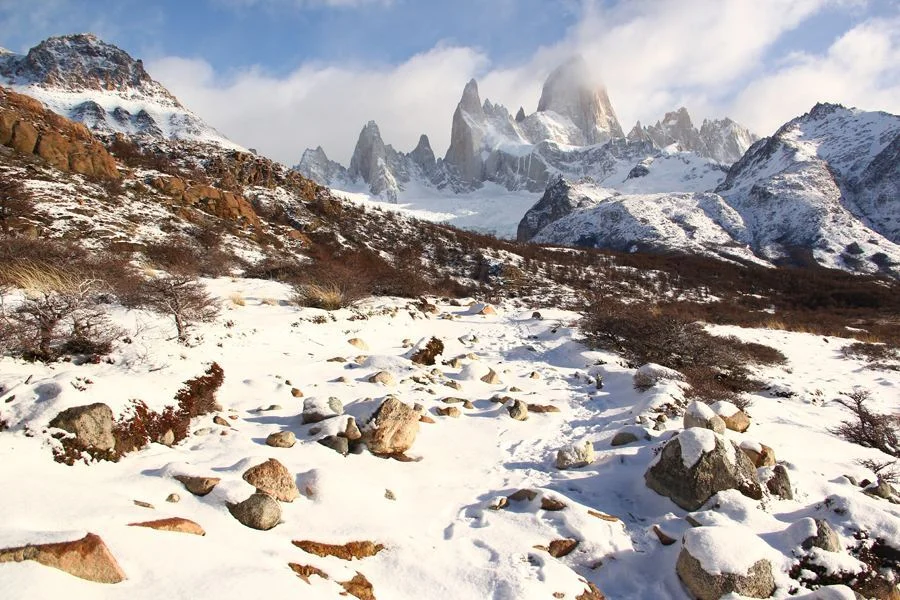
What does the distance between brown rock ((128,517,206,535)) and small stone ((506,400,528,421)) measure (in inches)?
231

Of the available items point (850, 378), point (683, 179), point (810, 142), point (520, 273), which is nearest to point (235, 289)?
point (850, 378)

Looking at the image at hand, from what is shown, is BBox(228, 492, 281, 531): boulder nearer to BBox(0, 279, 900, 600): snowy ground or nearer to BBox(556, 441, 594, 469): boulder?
BBox(0, 279, 900, 600): snowy ground

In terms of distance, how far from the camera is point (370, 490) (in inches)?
206

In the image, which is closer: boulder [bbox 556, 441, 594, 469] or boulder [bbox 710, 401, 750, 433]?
boulder [bbox 556, 441, 594, 469]

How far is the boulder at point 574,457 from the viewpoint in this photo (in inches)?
262

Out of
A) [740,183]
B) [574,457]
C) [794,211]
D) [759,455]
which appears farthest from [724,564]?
[740,183]

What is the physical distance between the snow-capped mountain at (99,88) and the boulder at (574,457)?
75256 mm

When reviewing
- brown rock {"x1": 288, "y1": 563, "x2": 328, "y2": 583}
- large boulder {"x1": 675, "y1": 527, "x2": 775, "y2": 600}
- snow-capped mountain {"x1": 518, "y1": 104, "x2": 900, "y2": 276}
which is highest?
snow-capped mountain {"x1": 518, "y1": 104, "x2": 900, "y2": 276}

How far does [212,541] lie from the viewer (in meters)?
3.49

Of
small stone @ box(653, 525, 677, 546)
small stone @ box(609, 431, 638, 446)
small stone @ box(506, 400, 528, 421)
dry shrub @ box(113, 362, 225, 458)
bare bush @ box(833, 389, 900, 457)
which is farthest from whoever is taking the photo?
small stone @ box(506, 400, 528, 421)

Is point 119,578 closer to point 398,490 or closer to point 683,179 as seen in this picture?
point 398,490

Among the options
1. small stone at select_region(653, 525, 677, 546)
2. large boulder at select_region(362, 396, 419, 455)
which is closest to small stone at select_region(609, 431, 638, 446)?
small stone at select_region(653, 525, 677, 546)

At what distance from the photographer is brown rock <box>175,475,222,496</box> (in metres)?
4.29

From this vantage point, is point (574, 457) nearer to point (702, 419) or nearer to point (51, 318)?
point (702, 419)
